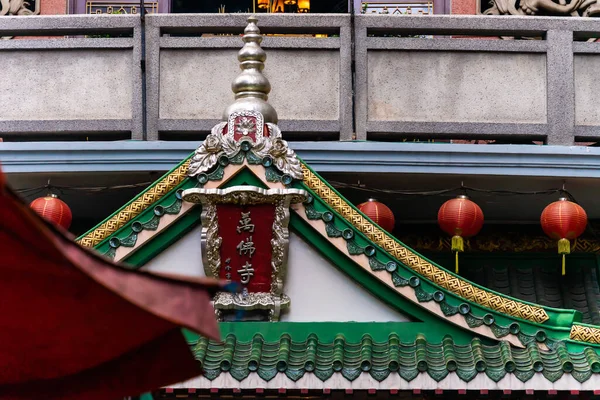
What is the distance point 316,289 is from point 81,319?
5.09 m

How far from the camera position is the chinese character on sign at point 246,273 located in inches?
459

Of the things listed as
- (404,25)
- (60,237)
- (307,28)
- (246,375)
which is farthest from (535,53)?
(60,237)

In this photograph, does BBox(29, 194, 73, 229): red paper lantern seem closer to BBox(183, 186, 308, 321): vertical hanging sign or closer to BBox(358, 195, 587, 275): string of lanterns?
BBox(183, 186, 308, 321): vertical hanging sign

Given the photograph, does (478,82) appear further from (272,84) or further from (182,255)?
(182,255)

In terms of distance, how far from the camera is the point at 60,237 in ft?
19.1

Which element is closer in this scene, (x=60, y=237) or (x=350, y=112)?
(x=60, y=237)

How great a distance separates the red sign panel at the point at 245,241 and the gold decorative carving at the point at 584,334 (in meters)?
2.65

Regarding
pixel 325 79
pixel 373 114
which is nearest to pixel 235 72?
pixel 325 79

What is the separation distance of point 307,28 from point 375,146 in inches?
66.3

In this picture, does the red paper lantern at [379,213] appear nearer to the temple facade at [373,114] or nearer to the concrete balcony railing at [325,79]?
the temple facade at [373,114]

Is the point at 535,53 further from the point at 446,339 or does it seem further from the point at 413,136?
the point at 446,339

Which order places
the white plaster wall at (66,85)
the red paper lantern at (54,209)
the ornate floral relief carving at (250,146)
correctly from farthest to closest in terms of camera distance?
the white plaster wall at (66,85), the red paper lantern at (54,209), the ornate floral relief carving at (250,146)

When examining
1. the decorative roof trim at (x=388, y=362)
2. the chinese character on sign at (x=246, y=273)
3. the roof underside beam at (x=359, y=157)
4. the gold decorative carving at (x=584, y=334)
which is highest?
the roof underside beam at (x=359, y=157)

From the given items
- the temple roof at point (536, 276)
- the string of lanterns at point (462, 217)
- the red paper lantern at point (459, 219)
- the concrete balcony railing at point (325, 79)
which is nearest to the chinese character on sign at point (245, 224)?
the string of lanterns at point (462, 217)
